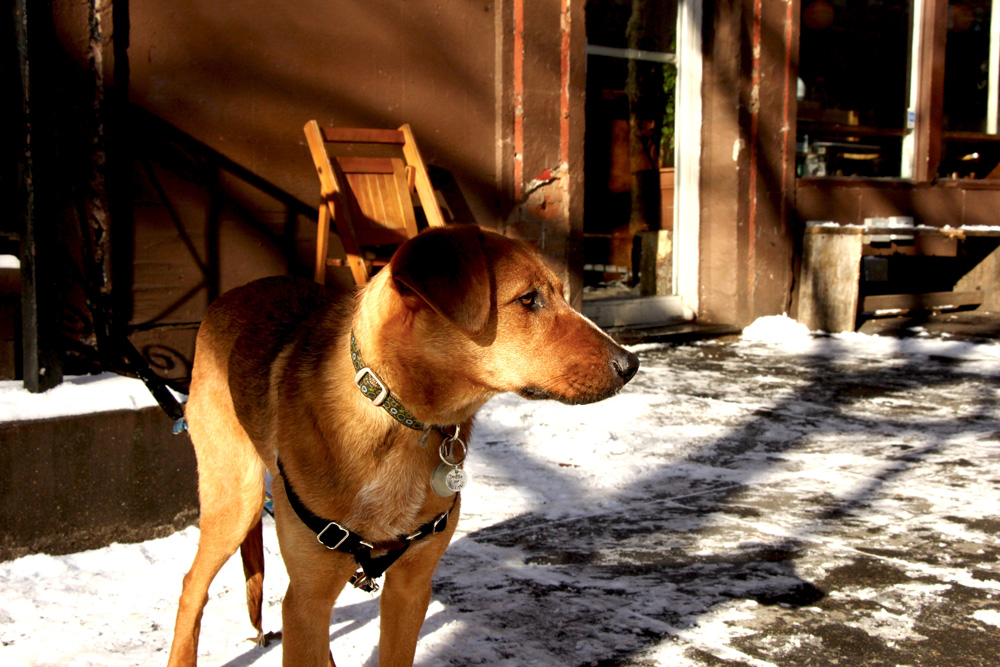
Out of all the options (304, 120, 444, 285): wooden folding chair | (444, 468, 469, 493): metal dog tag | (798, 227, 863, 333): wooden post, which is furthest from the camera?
(798, 227, 863, 333): wooden post

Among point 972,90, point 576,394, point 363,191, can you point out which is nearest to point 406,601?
point 576,394

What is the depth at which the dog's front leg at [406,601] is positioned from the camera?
231 centimetres

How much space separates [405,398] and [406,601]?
54 centimetres

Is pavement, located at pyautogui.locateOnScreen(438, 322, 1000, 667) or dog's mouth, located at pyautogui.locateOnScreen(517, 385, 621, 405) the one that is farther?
pavement, located at pyautogui.locateOnScreen(438, 322, 1000, 667)

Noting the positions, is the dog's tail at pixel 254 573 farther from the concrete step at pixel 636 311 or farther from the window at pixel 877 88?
the window at pixel 877 88

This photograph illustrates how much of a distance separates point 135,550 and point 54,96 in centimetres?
246

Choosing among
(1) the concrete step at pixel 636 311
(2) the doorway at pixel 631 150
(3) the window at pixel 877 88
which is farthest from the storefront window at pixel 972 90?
(1) the concrete step at pixel 636 311

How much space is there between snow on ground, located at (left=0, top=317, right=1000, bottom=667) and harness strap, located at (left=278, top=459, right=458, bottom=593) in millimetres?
566

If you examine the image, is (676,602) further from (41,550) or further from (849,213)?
(849,213)

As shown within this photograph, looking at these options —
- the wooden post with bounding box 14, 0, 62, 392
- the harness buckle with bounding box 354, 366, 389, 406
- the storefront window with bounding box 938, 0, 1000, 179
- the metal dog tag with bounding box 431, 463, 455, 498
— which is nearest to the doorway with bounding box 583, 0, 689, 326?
the storefront window with bounding box 938, 0, 1000, 179

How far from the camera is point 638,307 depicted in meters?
8.34

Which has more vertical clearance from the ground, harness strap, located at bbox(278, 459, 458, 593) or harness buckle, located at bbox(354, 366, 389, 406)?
harness buckle, located at bbox(354, 366, 389, 406)

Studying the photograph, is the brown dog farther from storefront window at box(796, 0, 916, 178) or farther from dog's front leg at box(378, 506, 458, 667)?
storefront window at box(796, 0, 916, 178)

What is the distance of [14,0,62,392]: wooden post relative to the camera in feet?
11.4
